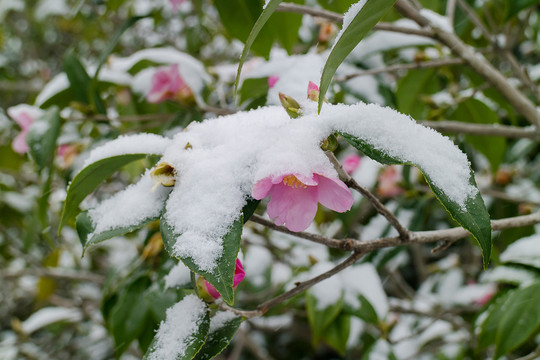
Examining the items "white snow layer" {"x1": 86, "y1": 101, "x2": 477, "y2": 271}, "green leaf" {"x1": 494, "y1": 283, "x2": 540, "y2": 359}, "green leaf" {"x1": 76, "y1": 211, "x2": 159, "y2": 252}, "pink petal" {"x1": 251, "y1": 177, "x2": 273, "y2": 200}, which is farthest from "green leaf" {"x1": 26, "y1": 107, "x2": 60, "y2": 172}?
"green leaf" {"x1": 494, "y1": 283, "x2": 540, "y2": 359}

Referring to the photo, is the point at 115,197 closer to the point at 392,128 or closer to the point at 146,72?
the point at 392,128

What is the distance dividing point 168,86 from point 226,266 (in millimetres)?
686

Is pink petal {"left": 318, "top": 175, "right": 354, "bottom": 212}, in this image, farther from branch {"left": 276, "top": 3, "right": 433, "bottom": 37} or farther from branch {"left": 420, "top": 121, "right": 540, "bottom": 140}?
branch {"left": 420, "top": 121, "right": 540, "bottom": 140}

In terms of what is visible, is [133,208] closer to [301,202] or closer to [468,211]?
[301,202]

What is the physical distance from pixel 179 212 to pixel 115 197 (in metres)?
0.15

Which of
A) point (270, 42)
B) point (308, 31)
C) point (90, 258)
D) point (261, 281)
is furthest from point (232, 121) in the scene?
point (90, 258)

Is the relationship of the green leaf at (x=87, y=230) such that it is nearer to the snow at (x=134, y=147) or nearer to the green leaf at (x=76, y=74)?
the snow at (x=134, y=147)

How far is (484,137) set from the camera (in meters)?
1.15

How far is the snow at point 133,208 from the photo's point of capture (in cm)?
50

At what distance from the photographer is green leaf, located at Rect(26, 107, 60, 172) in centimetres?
80

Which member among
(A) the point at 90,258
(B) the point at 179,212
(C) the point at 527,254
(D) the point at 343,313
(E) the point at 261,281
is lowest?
(A) the point at 90,258

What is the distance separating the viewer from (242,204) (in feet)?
1.50

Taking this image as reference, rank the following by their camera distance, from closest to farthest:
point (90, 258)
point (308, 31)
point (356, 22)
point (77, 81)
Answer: point (356, 22) → point (77, 81) → point (308, 31) → point (90, 258)

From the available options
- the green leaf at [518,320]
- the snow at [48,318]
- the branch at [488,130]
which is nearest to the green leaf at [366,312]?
the green leaf at [518,320]
